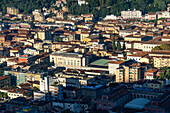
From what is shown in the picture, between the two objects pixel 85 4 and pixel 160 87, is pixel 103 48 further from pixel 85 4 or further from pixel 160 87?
pixel 85 4

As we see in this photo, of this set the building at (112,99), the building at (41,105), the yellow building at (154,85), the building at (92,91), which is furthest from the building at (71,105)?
the yellow building at (154,85)

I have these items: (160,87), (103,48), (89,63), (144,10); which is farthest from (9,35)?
(160,87)

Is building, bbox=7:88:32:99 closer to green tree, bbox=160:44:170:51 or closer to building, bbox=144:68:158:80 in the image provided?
building, bbox=144:68:158:80

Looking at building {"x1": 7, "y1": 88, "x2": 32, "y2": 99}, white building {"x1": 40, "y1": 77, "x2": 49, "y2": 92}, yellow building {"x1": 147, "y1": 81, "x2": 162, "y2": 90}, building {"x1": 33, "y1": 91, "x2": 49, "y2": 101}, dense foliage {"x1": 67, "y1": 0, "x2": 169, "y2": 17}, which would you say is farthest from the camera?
dense foliage {"x1": 67, "y1": 0, "x2": 169, "y2": 17}

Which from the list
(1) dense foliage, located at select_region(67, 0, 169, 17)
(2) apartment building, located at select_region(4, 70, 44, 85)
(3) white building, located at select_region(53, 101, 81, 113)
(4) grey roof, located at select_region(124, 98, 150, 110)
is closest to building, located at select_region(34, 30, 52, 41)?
(1) dense foliage, located at select_region(67, 0, 169, 17)

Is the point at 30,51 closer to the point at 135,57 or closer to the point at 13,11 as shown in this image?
the point at 135,57

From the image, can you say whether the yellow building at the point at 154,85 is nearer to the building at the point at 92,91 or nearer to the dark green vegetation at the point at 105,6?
the building at the point at 92,91
